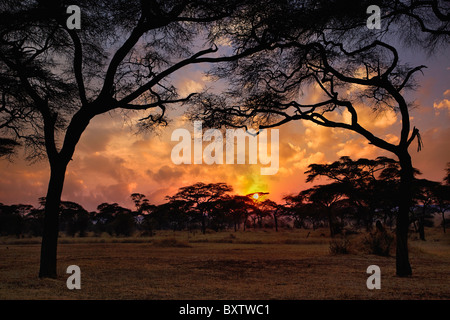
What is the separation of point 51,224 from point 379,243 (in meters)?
14.7

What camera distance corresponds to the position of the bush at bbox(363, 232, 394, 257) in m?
16.2

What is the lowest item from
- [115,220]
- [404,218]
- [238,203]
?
[115,220]

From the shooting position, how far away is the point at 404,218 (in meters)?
9.31

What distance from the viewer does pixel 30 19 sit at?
9.66 metres

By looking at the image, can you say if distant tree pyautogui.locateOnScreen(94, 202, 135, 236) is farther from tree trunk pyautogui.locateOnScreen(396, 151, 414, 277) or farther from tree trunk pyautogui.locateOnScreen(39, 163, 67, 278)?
tree trunk pyautogui.locateOnScreen(396, 151, 414, 277)

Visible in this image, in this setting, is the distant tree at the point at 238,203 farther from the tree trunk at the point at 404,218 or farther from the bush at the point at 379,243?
the tree trunk at the point at 404,218

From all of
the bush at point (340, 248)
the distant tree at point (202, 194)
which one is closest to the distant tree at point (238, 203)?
the distant tree at point (202, 194)

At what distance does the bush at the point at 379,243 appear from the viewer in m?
16.2

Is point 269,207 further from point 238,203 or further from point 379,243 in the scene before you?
point 379,243

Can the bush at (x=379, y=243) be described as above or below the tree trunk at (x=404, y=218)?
below

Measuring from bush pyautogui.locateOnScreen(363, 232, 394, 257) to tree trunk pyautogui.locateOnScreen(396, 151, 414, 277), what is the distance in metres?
7.50

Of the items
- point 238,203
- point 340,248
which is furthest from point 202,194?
A: point 340,248

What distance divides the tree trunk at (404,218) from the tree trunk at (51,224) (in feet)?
30.0
